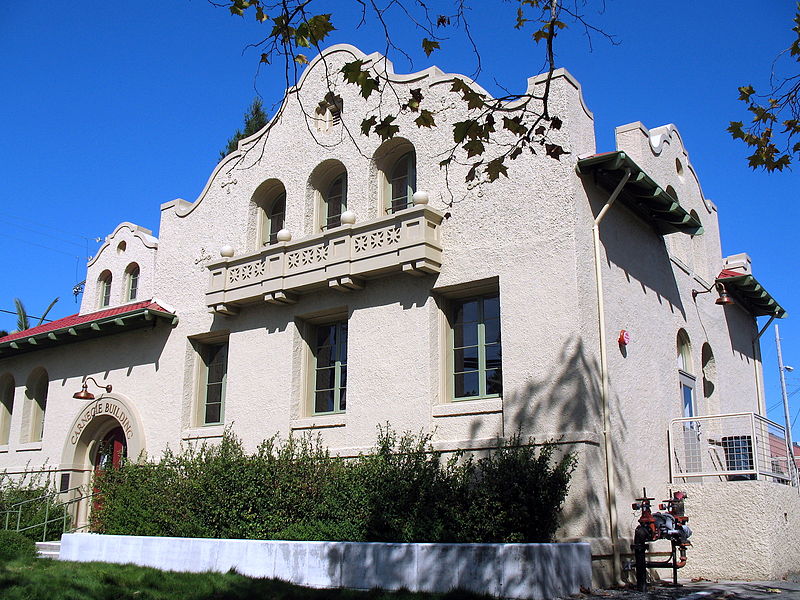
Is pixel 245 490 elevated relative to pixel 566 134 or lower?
lower

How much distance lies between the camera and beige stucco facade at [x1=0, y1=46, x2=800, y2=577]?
11617 millimetres

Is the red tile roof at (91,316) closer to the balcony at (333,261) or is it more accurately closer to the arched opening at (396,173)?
the balcony at (333,261)

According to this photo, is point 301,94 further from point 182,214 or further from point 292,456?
point 292,456

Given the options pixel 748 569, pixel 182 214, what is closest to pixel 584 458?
pixel 748 569

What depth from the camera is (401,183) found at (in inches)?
565

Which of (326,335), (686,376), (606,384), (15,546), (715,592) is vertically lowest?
(715,592)

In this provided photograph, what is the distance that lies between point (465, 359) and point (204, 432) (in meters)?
5.81

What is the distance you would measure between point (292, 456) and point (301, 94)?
717 centimetres

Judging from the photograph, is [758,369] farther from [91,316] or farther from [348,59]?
[91,316]

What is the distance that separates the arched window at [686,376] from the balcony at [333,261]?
17.7ft

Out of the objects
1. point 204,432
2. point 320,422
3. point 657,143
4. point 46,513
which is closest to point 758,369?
point 657,143

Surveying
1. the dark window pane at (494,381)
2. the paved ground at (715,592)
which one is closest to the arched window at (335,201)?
the dark window pane at (494,381)

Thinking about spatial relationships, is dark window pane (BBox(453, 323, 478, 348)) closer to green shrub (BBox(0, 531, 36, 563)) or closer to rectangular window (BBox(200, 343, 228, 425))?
rectangular window (BBox(200, 343, 228, 425))

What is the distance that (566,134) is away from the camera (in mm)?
12133
